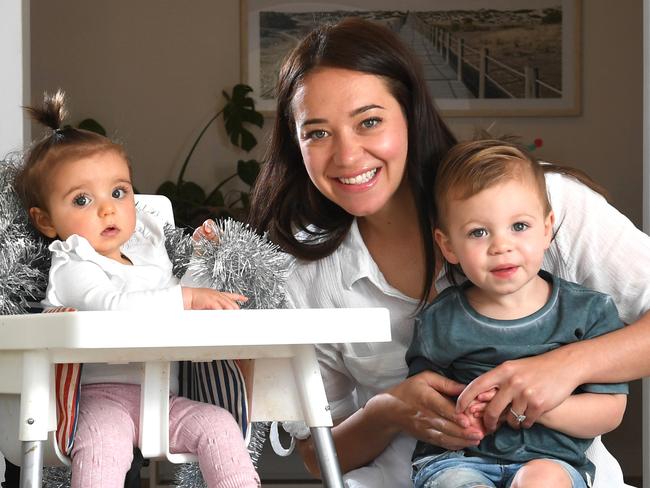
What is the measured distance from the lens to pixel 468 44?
469 cm

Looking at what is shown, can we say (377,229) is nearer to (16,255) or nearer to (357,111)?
(357,111)

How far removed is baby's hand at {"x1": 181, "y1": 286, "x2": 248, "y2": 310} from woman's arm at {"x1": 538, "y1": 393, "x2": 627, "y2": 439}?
441 mm

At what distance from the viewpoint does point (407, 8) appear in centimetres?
468

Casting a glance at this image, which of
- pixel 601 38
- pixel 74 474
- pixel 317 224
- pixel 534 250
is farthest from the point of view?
pixel 601 38

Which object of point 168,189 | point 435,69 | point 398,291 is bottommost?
point 398,291

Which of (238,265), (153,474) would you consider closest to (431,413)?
(238,265)

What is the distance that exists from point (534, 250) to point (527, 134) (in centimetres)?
329

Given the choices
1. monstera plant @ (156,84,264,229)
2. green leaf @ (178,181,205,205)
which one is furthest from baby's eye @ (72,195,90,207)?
green leaf @ (178,181,205,205)

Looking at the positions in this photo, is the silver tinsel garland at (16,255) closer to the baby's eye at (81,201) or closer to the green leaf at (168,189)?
the baby's eye at (81,201)

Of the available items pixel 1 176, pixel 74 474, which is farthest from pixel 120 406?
pixel 1 176

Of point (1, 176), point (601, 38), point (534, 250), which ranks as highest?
point (601, 38)

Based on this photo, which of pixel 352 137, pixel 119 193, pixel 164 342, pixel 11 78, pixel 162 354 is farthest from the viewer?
pixel 11 78

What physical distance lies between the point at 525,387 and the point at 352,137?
459mm

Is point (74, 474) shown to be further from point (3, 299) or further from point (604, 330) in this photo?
point (604, 330)
